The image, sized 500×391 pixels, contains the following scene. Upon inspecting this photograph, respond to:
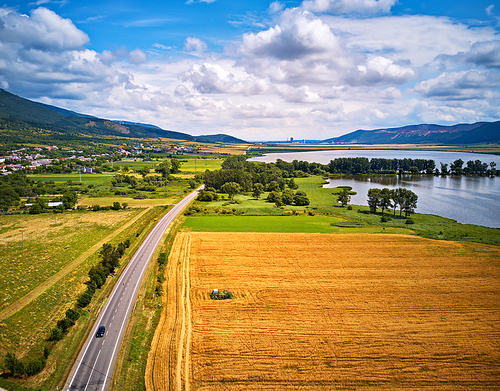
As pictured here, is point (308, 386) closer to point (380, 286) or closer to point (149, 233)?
point (380, 286)

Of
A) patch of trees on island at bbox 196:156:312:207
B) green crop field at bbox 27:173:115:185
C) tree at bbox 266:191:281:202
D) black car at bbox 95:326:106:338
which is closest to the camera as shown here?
black car at bbox 95:326:106:338

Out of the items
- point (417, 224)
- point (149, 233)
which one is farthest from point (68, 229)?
point (417, 224)

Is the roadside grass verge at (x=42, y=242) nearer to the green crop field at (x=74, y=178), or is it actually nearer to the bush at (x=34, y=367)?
the bush at (x=34, y=367)

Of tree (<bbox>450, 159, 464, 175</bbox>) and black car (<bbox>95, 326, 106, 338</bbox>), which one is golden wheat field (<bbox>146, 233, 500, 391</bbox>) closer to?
black car (<bbox>95, 326, 106, 338</bbox>)

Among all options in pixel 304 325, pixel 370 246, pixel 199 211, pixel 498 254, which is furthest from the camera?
pixel 199 211

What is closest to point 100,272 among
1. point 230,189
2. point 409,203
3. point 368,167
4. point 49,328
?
point 49,328

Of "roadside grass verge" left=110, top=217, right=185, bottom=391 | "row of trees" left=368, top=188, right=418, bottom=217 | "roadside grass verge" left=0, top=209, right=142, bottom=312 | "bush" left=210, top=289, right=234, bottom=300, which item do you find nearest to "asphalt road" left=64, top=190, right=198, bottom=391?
"roadside grass verge" left=110, top=217, right=185, bottom=391

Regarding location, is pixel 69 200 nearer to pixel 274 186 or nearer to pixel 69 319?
pixel 69 319
